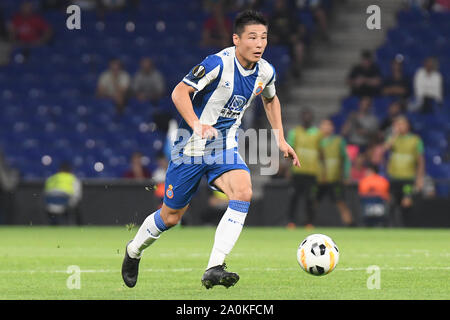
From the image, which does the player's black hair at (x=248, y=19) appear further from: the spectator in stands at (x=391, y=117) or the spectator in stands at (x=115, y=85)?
the spectator in stands at (x=115, y=85)

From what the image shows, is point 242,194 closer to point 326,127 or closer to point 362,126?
point 326,127

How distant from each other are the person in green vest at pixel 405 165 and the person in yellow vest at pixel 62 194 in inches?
227

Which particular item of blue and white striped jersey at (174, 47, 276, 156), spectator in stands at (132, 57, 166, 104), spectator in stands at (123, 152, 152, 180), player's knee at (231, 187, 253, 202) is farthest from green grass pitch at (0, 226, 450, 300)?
spectator in stands at (132, 57, 166, 104)

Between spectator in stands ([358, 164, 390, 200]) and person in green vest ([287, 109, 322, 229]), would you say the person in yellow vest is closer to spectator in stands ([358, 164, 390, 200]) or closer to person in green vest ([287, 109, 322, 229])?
person in green vest ([287, 109, 322, 229])

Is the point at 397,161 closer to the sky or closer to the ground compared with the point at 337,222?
closer to the sky

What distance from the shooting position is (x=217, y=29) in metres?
20.9

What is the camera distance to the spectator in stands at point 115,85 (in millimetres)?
20320

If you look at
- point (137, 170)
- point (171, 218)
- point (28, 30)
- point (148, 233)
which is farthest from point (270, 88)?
point (28, 30)

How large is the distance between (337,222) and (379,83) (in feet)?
10.4

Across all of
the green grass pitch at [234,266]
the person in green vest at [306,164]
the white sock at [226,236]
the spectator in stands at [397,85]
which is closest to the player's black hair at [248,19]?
the white sock at [226,236]

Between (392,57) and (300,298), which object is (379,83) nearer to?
(392,57)

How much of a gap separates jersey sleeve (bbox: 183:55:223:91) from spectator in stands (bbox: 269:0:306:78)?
12.9 meters
